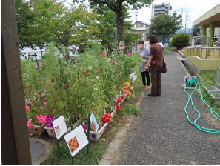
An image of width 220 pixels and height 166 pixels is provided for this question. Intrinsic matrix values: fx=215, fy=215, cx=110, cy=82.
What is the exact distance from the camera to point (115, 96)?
15.0 feet

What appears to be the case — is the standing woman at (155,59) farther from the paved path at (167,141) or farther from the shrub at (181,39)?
the shrub at (181,39)

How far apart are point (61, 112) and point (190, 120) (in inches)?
97.0

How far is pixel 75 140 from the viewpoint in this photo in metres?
2.51

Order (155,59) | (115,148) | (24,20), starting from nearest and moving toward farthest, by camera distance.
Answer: (115,148), (155,59), (24,20)

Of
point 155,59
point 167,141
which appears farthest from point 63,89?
point 155,59

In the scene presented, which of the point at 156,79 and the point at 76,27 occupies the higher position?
the point at 76,27

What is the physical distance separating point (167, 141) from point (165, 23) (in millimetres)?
33341

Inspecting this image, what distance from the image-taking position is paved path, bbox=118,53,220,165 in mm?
2868

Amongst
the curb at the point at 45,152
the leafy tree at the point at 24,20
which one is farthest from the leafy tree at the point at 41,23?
the curb at the point at 45,152

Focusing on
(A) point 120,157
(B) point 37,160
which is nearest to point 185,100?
(A) point 120,157

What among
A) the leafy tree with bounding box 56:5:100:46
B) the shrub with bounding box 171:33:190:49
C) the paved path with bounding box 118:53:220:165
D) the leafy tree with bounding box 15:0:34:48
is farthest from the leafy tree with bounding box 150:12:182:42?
the paved path with bounding box 118:53:220:165

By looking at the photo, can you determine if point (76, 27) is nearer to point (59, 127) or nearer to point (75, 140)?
point (59, 127)

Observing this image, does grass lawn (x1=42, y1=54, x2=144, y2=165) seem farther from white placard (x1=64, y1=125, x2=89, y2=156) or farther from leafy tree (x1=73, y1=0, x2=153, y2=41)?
leafy tree (x1=73, y1=0, x2=153, y2=41)

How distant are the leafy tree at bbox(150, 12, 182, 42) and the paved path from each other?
3159 centimetres
